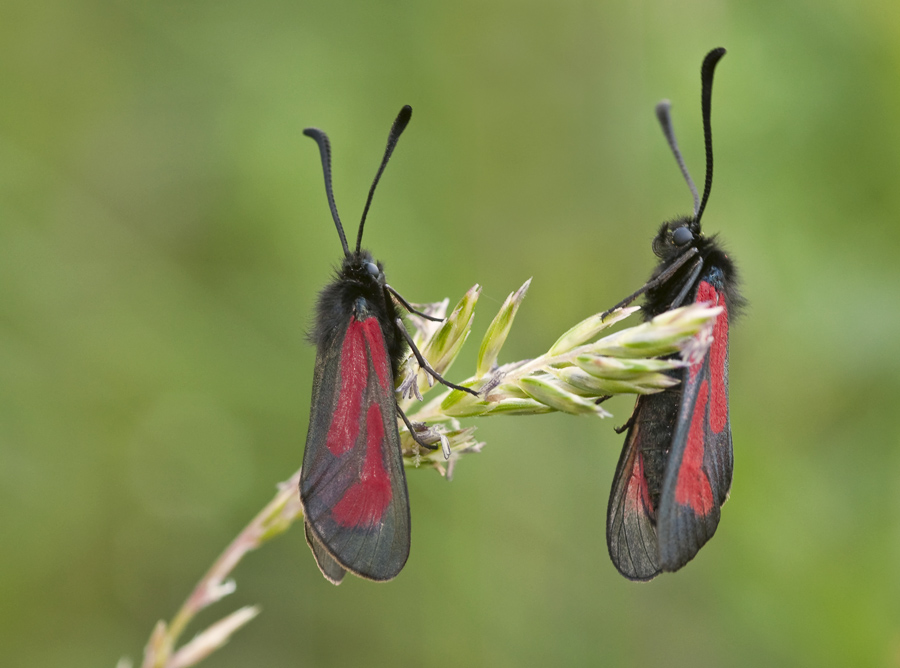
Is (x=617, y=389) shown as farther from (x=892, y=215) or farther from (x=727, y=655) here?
(x=892, y=215)

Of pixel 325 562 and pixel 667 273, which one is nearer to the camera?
pixel 325 562

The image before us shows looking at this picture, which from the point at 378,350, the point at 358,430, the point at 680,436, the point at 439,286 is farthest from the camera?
the point at 439,286

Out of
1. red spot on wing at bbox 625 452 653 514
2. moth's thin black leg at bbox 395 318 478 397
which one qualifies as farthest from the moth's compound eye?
moth's thin black leg at bbox 395 318 478 397

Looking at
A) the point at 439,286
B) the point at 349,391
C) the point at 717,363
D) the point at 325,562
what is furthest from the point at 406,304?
the point at 439,286

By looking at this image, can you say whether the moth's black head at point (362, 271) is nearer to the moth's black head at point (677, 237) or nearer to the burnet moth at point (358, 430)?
the burnet moth at point (358, 430)

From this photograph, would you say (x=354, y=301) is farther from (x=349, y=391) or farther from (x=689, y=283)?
(x=689, y=283)

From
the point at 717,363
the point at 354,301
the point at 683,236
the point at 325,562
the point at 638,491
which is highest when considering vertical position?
the point at 683,236

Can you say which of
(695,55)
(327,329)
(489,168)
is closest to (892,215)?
(695,55)
